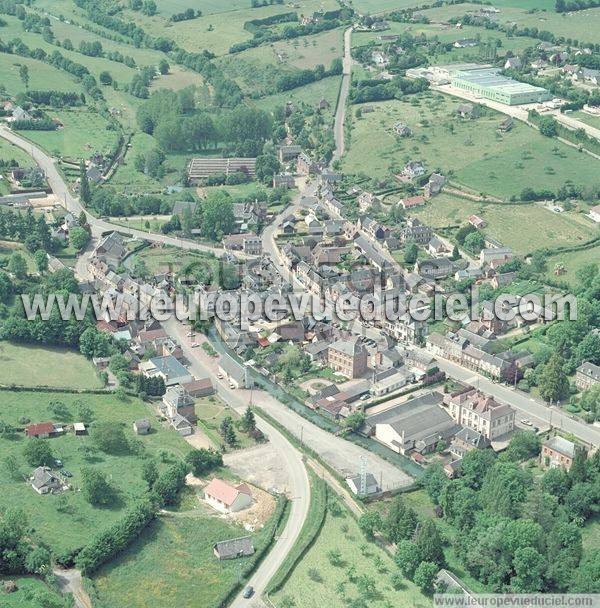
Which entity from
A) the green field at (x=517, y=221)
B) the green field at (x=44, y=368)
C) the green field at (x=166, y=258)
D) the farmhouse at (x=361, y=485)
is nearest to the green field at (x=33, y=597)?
the farmhouse at (x=361, y=485)

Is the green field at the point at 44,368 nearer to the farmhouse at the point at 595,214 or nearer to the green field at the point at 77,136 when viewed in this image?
the green field at the point at 77,136

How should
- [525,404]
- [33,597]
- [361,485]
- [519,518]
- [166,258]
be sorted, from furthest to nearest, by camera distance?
[166,258] < [525,404] < [361,485] < [519,518] < [33,597]

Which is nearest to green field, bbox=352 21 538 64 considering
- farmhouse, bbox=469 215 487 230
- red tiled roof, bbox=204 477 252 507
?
farmhouse, bbox=469 215 487 230

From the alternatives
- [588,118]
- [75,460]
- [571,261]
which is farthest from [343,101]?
[75,460]

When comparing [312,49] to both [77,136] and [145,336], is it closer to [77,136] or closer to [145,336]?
[77,136]

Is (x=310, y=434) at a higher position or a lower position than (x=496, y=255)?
lower

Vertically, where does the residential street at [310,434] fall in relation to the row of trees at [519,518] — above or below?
below

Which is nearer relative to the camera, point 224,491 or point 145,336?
point 224,491
